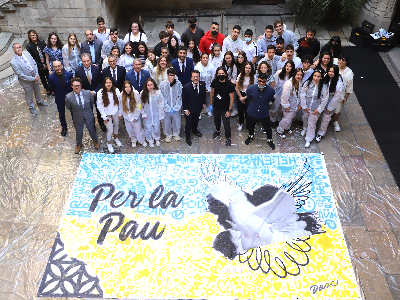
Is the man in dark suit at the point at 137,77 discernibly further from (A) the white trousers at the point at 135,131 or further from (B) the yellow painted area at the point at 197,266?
(B) the yellow painted area at the point at 197,266

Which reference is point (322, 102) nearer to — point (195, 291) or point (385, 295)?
point (385, 295)

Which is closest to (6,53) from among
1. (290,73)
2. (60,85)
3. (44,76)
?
(44,76)

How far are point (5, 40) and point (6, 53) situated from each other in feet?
1.68

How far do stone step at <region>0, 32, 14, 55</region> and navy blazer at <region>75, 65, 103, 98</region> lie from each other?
416 cm

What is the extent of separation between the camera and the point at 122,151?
732 centimetres

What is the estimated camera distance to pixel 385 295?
5062mm

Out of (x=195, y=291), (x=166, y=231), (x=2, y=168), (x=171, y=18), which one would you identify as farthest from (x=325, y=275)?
(x=171, y=18)

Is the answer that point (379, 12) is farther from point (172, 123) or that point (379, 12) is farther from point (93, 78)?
point (93, 78)

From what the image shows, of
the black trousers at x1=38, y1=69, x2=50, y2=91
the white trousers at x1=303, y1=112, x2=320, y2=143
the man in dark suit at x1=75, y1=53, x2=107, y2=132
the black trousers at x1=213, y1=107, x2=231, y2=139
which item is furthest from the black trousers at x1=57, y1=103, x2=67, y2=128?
the white trousers at x1=303, y1=112, x2=320, y2=143

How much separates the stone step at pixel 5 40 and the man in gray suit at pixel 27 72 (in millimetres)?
2696

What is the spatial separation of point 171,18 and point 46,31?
3649 millimetres

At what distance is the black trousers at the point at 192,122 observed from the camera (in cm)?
716

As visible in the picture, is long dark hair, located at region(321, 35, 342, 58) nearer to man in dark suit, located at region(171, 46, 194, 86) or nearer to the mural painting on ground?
the mural painting on ground

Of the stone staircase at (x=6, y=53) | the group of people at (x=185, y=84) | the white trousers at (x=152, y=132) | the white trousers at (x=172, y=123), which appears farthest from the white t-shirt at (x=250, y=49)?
the stone staircase at (x=6, y=53)
